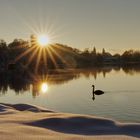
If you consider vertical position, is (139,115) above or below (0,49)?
below

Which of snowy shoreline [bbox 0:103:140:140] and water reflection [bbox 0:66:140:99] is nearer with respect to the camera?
snowy shoreline [bbox 0:103:140:140]

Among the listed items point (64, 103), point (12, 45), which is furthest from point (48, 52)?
point (64, 103)

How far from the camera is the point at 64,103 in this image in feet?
149

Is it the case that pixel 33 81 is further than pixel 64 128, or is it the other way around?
pixel 33 81

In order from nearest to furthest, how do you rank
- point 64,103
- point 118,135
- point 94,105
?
point 118,135, point 94,105, point 64,103

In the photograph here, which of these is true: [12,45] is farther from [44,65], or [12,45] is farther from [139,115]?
[139,115]

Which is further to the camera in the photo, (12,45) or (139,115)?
(12,45)

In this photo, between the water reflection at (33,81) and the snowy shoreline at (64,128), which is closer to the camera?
the snowy shoreline at (64,128)

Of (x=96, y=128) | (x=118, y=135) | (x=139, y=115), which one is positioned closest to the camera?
(x=118, y=135)

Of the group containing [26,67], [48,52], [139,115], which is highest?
[48,52]

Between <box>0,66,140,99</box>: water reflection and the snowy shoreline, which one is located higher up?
<box>0,66,140,99</box>: water reflection

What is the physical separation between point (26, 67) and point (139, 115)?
12182cm

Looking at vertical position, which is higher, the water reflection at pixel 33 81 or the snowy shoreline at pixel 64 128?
the water reflection at pixel 33 81

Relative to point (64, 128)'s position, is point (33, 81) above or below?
above
